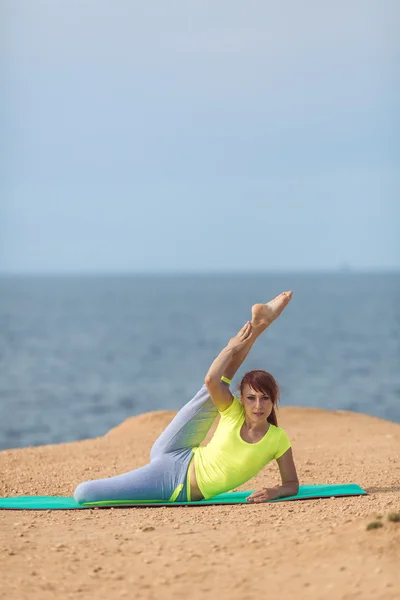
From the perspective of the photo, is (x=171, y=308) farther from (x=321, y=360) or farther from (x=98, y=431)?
(x=98, y=431)

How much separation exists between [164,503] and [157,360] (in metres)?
54.9

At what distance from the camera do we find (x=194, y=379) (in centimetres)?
5144

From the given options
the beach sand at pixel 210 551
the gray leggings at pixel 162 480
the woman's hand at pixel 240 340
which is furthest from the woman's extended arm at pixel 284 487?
the woman's hand at pixel 240 340

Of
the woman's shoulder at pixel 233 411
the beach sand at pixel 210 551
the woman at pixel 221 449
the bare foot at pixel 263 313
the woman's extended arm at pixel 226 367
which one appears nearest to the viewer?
the beach sand at pixel 210 551

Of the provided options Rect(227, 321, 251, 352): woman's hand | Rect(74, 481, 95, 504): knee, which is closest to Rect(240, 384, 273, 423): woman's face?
Rect(227, 321, 251, 352): woman's hand

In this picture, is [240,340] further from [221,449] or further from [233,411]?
[221,449]

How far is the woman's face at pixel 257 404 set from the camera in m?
8.16

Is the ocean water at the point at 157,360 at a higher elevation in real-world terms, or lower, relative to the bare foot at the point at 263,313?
lower

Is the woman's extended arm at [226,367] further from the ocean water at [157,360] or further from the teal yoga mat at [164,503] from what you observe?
the ocean water at [157,360]

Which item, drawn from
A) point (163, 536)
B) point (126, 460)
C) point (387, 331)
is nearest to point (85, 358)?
point (387, 331)

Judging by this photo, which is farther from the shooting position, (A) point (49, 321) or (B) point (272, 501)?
A: (A) point (49, 321)

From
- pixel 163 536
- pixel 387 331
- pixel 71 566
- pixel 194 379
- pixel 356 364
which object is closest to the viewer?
pixel 71 566

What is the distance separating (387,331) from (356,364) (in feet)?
73.5

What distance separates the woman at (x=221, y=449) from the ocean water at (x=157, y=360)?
897 inches
